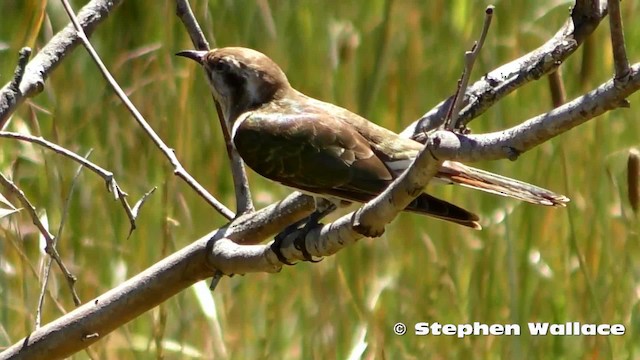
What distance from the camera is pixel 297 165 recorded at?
256 centimetres

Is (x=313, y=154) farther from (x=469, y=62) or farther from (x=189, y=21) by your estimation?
(x=469, y=62)

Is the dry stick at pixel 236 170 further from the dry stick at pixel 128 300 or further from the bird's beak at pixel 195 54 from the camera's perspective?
the bird's beak at pixel 195 54

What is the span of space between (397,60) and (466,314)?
Result: 909 mm

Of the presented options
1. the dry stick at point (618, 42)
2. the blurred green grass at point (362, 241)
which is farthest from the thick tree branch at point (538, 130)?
the blurred green grass at point (362, 241)

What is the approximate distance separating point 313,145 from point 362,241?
62cm

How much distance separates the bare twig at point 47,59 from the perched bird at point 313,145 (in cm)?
45

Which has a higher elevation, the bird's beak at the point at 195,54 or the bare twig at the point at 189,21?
the bird's beak at the point at 195,54

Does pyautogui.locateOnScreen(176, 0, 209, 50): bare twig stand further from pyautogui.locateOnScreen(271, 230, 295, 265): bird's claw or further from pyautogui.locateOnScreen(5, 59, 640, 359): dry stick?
pyautogui.locateOnScreen(271, 230, 295, 265): bird's claw

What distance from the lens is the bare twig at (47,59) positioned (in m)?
2.07

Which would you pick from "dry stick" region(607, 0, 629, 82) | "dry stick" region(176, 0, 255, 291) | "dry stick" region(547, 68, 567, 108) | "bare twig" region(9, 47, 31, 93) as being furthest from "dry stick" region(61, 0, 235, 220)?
"dry stick" region(607, 0, 629, 82)

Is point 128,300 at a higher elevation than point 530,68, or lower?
lower

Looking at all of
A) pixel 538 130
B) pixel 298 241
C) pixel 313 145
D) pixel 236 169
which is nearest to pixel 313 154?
pixel 313 145

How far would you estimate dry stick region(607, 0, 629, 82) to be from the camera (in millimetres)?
1378

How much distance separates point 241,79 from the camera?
292 centimetres
